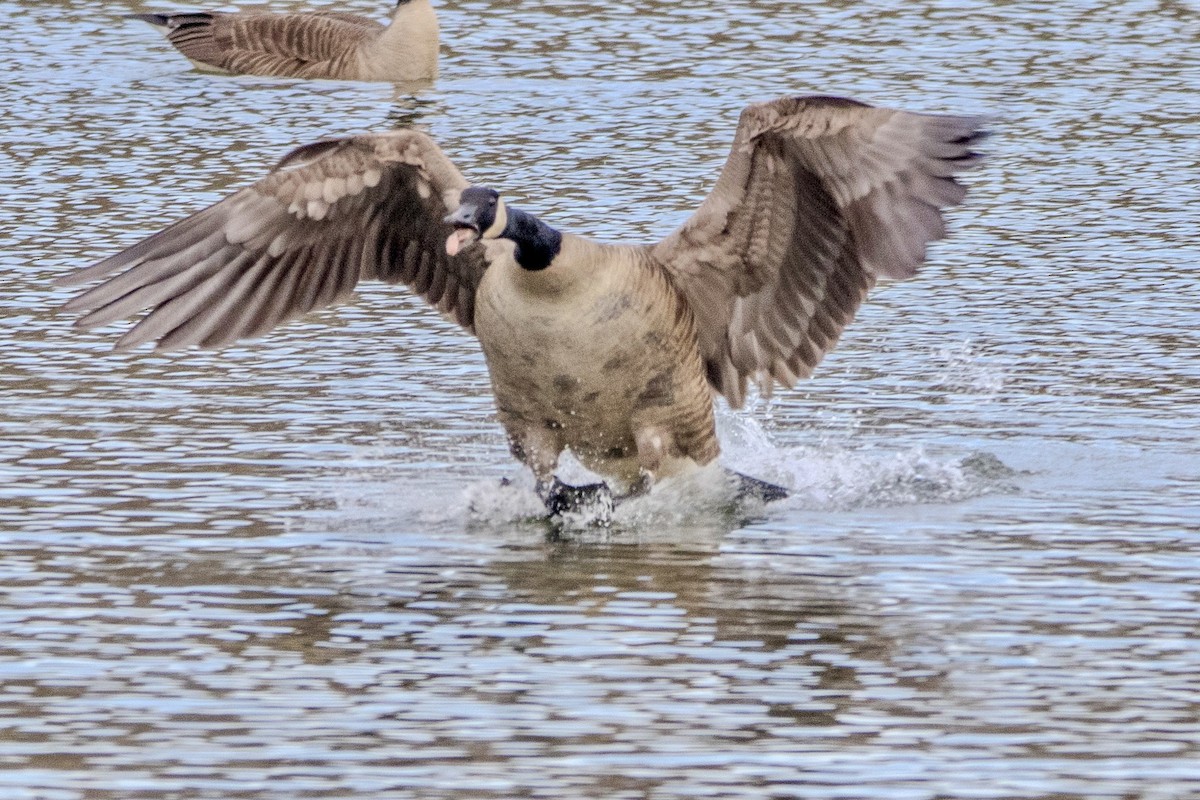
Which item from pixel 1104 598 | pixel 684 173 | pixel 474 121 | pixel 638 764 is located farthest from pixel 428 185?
pixel 474 121

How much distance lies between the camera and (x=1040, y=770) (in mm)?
5934

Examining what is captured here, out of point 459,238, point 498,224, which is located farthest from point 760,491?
point 459,238

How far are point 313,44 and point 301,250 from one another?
8.51 metres

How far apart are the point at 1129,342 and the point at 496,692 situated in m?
5.28

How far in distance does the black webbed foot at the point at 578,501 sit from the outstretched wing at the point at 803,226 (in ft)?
3.12

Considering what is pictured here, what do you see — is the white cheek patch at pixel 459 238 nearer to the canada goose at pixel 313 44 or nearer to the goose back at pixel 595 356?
the goose back at pixel 595 356

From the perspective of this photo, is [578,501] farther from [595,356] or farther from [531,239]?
[531,239]

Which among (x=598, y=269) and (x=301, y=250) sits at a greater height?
(x=598, y=269)

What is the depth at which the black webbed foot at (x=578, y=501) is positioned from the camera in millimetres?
9008

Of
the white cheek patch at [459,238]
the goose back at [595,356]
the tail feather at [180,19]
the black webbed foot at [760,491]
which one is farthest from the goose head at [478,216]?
the tail feather at [180,19]

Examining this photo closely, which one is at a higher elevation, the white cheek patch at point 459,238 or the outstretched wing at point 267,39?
the white cheek patch at point 459,238

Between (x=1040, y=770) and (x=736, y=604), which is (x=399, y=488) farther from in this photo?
(x=1040, y=770)

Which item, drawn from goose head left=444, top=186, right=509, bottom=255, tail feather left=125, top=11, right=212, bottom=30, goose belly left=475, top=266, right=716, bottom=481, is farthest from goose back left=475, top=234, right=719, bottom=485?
tail feather left=125, top=11, right=212, bottom=30

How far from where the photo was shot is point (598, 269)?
29.1 ft
